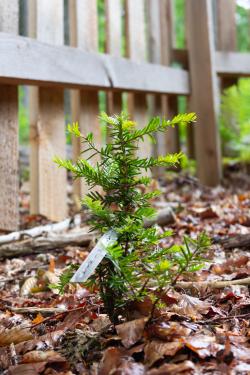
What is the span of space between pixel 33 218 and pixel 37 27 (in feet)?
4.34

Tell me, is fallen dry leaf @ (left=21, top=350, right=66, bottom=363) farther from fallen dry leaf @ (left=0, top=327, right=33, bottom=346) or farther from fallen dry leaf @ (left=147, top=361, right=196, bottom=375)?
fallen dry leaf @ (left=147, top=361, right=196, bottom=375)

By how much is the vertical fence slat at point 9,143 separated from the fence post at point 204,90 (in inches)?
90.6

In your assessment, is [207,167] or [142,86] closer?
[142,86]

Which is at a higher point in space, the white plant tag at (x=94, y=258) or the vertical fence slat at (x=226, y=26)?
the vertical fence slat at (x=226, y=26)

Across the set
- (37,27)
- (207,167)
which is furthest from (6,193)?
(207,167)

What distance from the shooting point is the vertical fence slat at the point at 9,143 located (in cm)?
325

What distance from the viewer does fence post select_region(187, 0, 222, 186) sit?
5.09m

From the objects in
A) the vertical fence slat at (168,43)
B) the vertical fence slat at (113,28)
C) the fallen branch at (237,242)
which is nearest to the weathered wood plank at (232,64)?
the vertical fence slat at (168,43)

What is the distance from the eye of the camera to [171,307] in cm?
175

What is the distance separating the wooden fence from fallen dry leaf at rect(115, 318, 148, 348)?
6.27 feet

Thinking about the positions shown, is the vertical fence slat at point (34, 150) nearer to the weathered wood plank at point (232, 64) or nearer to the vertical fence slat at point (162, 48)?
the vertical fence slat at point (162, 48)

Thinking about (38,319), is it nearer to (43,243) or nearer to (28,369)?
(28,369)

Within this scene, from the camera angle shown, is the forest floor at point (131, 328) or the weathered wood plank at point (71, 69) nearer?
the forest floor at point (131, 328)

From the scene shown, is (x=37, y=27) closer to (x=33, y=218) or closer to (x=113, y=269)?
(x=33, y=218)
